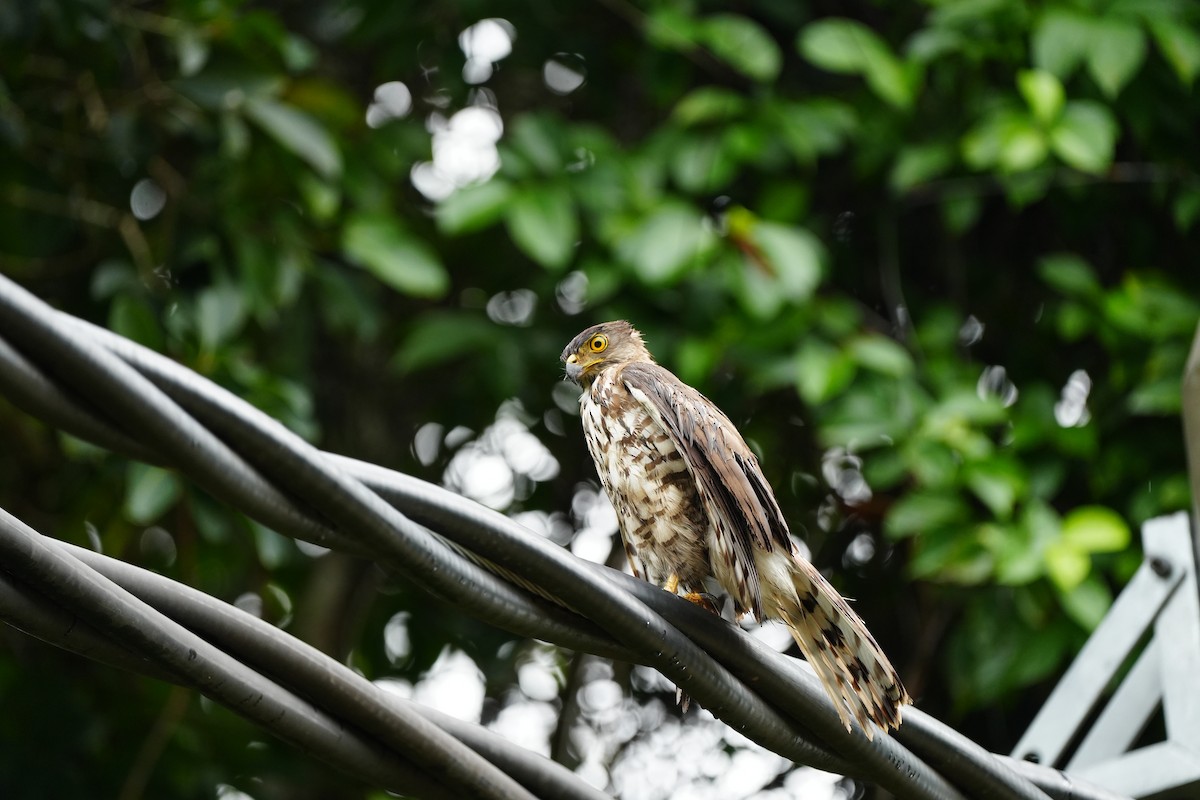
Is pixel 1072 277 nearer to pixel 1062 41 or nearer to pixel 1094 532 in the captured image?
pixel 1062 41

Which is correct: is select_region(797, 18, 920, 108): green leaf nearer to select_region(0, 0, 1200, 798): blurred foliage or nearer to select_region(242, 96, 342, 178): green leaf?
select_region(0, 0, 1200, 798): blurred foliage

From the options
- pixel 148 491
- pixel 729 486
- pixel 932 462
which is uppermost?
pixel 729 486

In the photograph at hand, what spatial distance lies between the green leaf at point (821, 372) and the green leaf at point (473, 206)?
3.67 feet

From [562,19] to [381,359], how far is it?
1.82 m

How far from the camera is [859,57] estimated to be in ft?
14.1

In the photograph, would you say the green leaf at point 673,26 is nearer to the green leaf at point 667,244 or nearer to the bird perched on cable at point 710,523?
the green leaf at point 667,244

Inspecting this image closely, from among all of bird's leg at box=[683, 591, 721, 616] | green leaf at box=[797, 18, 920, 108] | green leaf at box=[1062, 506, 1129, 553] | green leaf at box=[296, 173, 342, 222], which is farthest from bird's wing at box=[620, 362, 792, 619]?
green leaf at box=[296, 173, 342, 222]

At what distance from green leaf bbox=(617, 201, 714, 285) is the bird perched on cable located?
43.8 inches

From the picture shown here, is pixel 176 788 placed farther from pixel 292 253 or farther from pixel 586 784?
pixel 586 784

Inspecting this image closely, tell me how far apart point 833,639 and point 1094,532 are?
177 cm

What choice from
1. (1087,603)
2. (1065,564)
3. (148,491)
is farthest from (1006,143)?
(148,491)

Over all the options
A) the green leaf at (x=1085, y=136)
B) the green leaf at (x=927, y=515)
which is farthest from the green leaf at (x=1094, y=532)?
the green leaf at (x=1085, y=136)

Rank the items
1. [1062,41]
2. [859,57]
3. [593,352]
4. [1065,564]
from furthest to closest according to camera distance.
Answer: [859,57]
[1062,41]
[1065,564]
[593,352]

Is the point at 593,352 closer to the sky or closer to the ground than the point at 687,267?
closer to the sky
